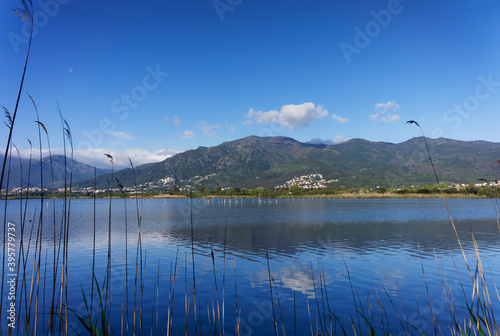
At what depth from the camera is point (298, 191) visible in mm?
A: 181250

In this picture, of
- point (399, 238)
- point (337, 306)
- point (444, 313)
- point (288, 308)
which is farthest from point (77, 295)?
point (399, 238)

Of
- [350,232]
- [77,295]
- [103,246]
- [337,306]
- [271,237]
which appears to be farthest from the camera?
[350,232]

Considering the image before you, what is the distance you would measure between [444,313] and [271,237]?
842 inches

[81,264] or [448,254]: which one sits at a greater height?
[81,264]

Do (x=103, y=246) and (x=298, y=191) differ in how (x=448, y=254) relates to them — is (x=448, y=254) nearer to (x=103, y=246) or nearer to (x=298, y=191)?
(x=103, y=246)

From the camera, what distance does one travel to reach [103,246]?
82.4 feet

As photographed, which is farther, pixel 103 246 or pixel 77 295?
pixel 103 246

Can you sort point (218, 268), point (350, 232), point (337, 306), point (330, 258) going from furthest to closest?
point (350, 232), point (330, 258), point (218, 268), point (337, 306)

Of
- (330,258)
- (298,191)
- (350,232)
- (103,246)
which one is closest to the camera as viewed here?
(330,258)

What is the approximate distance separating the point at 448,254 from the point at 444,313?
517 inches

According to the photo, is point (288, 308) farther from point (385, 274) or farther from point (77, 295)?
point (77, 295)

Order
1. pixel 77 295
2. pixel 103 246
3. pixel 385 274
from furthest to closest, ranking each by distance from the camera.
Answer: pixel 103 246
pixel 385 274
pixel 77 295

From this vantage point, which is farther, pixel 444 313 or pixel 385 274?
pixel 385 274

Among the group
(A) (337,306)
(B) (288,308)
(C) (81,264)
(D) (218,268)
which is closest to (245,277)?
(D) (218,268)
